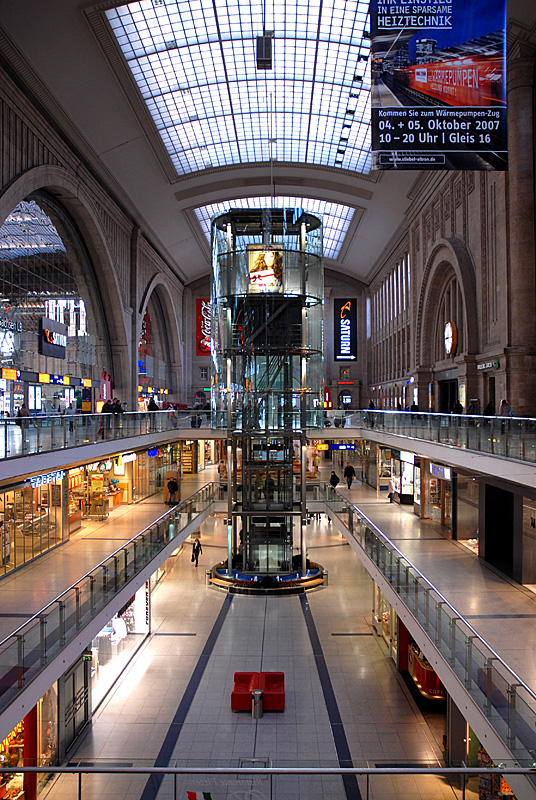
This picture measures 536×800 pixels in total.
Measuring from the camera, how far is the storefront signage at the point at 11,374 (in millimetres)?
20031

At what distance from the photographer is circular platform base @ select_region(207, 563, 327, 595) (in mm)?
21547

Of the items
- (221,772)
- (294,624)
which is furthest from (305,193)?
(221,772)

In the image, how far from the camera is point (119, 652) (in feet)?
52.2

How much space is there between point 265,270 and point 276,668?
1365cm

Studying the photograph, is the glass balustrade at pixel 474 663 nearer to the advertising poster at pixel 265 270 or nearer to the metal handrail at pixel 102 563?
the metal handrail at pixel 102 563

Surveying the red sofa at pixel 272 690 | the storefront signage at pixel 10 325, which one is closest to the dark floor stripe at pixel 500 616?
the red sofa at pixel 272 690

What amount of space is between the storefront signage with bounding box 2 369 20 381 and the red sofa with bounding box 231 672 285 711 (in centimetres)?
1270

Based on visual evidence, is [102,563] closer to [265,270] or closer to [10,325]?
[10,325]

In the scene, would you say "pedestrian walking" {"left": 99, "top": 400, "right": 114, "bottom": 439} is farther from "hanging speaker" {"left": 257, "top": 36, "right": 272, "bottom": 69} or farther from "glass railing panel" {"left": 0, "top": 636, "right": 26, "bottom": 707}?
"hanging speaker" {"left": 257, "top": 36, "right": 272, "bottom": 69}

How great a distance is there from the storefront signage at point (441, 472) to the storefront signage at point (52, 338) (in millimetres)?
15549

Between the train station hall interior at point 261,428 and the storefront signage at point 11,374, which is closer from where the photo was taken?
the train station hall interior at point 261,428

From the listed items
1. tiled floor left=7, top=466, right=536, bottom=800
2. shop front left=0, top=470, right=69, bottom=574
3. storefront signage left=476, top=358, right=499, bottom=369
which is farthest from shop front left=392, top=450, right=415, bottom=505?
shop front left=0, top=470, right=69, bottom=574

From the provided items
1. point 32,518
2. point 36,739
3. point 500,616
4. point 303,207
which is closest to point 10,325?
point 32,518

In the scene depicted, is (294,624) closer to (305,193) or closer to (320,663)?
(320,663)
